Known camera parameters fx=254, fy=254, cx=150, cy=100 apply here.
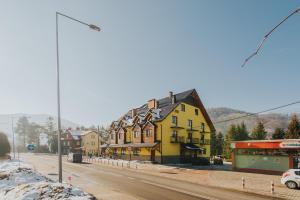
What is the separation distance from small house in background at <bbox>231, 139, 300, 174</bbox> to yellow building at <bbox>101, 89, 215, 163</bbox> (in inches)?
447

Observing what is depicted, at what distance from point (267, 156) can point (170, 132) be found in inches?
714

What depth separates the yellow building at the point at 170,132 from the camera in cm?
4528

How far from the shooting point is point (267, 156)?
3184cm

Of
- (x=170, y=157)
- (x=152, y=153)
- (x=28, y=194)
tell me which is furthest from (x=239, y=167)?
(x=28, y=194)

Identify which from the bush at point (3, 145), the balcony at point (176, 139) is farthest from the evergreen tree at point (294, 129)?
the bush at point (3, 145)

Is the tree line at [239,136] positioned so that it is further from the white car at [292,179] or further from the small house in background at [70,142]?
the small house in background at [70,142]

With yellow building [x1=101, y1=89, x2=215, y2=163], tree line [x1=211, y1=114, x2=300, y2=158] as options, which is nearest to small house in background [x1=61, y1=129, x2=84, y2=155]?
yellow building [x1=101, y1=89, x2=215, y2=163]

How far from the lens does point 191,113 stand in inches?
1993

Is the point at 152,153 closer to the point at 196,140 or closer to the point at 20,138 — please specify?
the point at 196,140

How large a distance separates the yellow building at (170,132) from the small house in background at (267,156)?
11362mm

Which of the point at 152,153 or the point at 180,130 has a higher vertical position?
the point at 180,130

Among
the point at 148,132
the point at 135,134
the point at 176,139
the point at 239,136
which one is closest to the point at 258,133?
the point at 239,136

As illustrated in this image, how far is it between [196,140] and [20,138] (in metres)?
118

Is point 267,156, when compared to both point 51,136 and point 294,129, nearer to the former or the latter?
point 294,129
